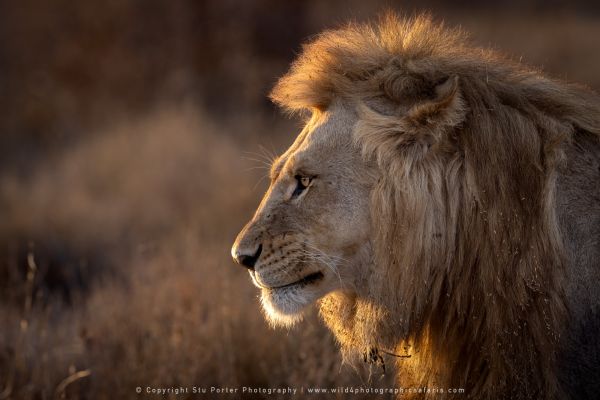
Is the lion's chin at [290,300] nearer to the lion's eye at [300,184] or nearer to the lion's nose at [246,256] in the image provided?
the lion's nose at [246,256]

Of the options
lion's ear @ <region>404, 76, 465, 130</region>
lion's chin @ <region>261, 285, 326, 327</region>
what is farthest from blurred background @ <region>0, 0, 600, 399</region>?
lion's ear @ <region>404, 76, 465, 130</region>

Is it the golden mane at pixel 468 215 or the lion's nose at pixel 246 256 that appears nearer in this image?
the golden mane at pixel 468 215

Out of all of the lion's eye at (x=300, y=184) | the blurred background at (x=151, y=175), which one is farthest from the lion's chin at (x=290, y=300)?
the blurred background at (x=151, y=175)

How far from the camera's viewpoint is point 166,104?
38.7 ft

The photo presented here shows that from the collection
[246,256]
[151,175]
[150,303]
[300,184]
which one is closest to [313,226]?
[300,184]

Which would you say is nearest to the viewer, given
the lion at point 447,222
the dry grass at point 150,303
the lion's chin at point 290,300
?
the lion at point 447,222

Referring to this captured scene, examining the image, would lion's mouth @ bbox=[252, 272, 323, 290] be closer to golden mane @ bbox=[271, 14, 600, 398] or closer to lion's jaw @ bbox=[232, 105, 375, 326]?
lion's jaw @ bbox=[232, 105, 375, 326]

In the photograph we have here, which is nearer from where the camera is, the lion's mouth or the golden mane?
the golden mane

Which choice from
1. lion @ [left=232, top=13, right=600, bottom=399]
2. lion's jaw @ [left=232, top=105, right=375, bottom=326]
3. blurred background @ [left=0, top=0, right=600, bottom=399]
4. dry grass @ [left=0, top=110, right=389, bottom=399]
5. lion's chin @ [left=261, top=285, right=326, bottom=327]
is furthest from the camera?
blurred background @ [left=0, top=0, right=600, bottom=399]

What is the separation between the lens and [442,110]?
9.59 ft

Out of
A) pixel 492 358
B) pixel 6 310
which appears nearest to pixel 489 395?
pixel 492 358

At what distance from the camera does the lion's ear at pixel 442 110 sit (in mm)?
2908

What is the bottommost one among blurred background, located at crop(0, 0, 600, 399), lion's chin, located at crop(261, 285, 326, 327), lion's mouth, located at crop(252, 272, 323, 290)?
blurred background, located at crop(0, 0, 600, 399)

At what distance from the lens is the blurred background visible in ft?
15.3
